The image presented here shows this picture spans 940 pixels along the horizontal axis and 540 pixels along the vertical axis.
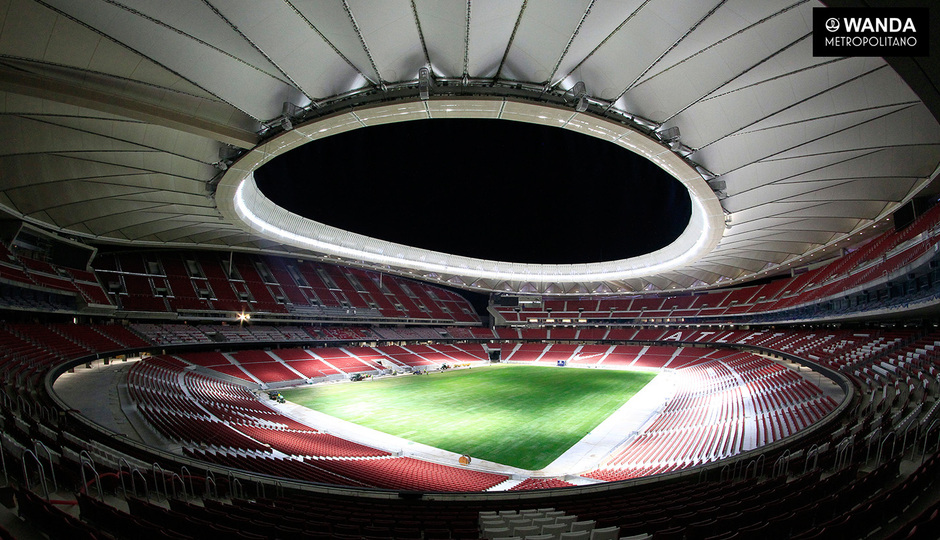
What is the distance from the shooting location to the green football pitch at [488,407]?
20.5m

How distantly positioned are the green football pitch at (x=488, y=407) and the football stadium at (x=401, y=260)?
1.20 ft

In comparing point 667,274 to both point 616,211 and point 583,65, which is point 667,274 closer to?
point 616,211

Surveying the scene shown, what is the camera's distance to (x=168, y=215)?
1051 inches

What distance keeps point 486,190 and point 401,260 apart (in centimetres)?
1297

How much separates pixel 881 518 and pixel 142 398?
76.8 feet

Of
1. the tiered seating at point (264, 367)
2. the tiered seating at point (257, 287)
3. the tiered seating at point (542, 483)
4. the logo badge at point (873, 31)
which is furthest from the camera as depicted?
the tiered seating at point (257, 287)

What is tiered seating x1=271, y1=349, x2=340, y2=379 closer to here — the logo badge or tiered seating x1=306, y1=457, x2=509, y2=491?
tiered seating x1=306, y1=457, x2=509, y2=491

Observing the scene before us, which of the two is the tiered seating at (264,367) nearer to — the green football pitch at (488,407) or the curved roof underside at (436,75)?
the green football pitch at (488,407)

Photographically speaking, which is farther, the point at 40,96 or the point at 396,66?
the point at 396,66

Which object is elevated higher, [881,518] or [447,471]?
[881,518]

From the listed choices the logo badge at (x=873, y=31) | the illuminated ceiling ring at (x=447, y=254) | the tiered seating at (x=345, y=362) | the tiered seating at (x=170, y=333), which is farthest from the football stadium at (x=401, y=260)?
the tiered seating at (x=345, y=362)

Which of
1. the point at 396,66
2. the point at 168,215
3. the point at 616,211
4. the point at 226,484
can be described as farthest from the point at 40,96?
the point at 616,211

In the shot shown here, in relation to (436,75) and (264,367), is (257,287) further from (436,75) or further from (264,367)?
(436,75)

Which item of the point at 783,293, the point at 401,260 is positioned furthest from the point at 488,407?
the point at 783,293
